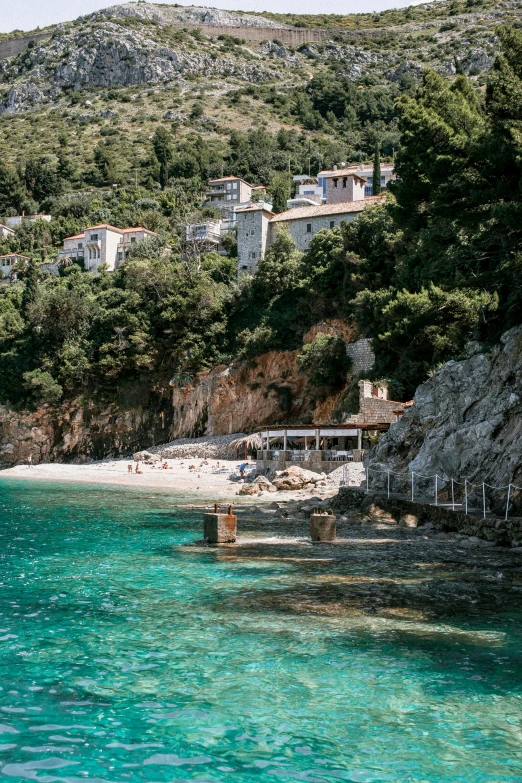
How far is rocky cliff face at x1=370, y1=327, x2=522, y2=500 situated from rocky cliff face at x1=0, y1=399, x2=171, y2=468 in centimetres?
3417

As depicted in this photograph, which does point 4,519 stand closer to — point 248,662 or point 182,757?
point 248,662

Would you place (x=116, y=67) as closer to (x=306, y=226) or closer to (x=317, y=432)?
(x=306, y=226)

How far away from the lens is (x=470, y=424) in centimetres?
2641

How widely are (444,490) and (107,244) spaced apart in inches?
2414

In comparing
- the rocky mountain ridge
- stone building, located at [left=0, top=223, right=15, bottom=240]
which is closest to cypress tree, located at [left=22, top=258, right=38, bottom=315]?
stone building, located at [left=0, top=223, right=15, bottom=240]

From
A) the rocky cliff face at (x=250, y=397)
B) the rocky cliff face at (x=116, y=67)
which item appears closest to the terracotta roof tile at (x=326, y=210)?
the rocky cliff face at (x=250, y=397)

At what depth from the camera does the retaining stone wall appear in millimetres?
18500

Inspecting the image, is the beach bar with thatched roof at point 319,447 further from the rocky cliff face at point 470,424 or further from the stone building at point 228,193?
the stone building at point 228,193

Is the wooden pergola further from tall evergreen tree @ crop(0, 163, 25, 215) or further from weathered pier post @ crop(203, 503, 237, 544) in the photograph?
tall evergreen tree @ crop(0, 163, 25, 215)

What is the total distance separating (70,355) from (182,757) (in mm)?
61372

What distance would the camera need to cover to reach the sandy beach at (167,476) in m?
36.2

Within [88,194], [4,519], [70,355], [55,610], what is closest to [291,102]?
[88,194]

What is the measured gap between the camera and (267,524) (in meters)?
23.6

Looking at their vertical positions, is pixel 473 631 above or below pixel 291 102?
below
